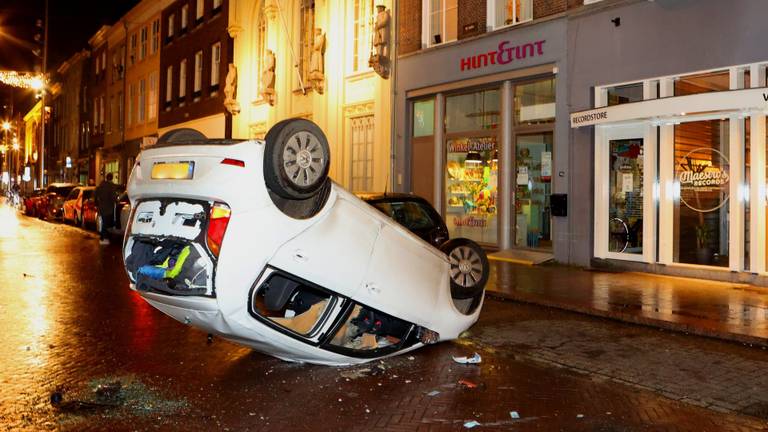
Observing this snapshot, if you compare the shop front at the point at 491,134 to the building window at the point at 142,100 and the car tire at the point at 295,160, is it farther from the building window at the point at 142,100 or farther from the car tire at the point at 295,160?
the building window at the point at 142,100

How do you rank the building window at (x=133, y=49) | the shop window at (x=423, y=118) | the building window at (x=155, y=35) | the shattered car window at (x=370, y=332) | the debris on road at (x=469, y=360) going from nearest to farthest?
the shattered car window at (x=370, y=332) → the debris on road at (x=469, y=360) → the shop window at (x=423, y=118) → the building window at (x=155, y=35) → the building window at (x=133, y=49)

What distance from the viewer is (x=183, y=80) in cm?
3303

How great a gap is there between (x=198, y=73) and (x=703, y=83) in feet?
83.3

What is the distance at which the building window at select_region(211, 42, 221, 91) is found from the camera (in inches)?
1167

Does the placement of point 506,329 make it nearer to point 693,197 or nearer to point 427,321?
point 427,321

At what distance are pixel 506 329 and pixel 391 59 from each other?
495 inches

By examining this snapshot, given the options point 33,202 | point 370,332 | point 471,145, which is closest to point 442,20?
point 471,145

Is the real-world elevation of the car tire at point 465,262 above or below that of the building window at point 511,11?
below

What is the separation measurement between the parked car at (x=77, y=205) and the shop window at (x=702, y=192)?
2010 centimetres

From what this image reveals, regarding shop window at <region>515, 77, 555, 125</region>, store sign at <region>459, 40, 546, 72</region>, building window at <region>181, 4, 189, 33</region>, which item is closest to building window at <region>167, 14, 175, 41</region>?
building window at <region>181, 4, 189, 33</region>

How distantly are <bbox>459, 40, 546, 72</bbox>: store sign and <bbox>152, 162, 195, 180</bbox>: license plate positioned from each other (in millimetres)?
11213

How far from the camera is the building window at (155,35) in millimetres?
36719

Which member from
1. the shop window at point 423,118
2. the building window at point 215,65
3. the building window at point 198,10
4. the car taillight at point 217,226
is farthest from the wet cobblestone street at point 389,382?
the building window at point 198,10

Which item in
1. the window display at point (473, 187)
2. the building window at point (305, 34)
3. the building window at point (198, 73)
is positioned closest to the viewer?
the window display at point (473, 187)
